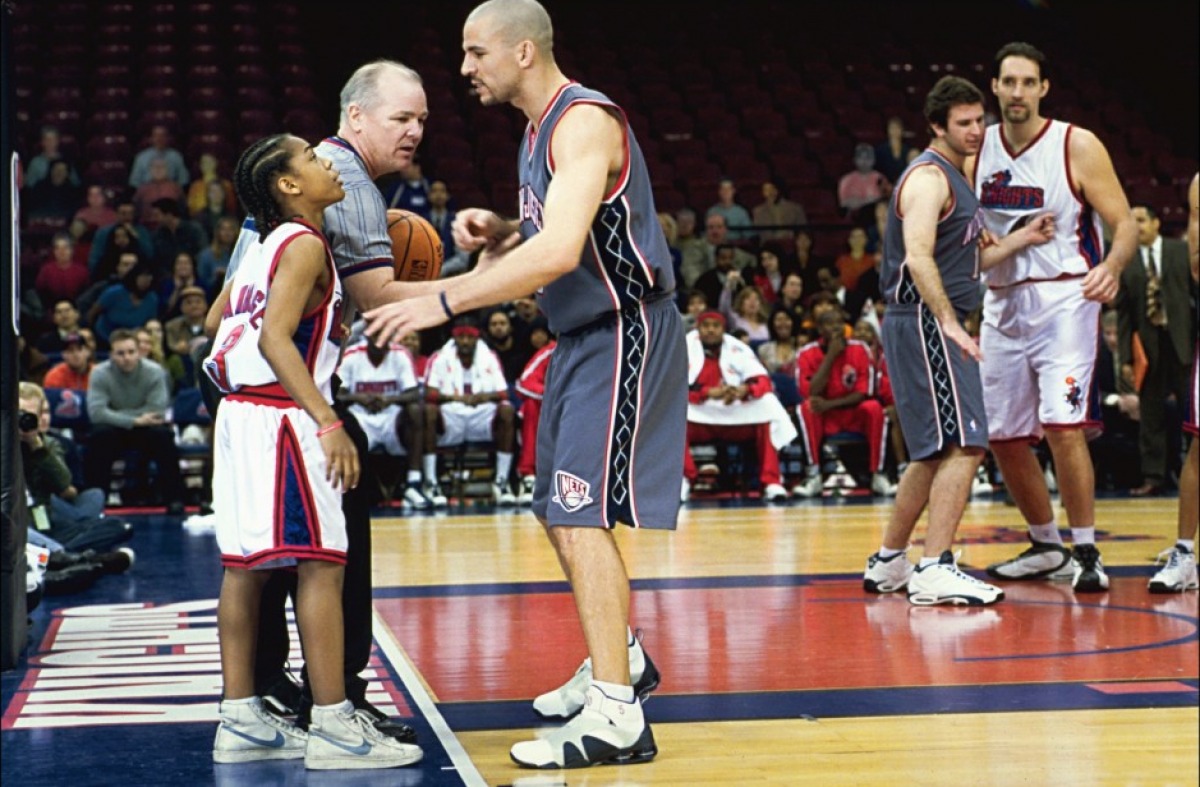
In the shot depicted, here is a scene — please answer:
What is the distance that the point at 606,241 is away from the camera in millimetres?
3641

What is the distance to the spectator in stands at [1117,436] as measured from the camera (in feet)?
36.8

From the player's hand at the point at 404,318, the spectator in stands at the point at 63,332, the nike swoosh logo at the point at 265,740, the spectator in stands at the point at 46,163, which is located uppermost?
the spectator in stands at the point at 46,163

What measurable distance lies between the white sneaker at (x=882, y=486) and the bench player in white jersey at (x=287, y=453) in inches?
305

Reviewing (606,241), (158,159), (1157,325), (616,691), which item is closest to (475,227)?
(606,241)

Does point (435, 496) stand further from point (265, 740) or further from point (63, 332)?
point (265, 740)

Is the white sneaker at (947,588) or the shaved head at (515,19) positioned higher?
the shaved head at (515,19)

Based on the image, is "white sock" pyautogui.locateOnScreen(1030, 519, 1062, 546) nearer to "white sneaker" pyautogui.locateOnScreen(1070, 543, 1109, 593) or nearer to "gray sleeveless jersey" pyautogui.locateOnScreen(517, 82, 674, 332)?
"white sneaker" pyautogui.locateOnScreen(1070, 543, 1109, 593)

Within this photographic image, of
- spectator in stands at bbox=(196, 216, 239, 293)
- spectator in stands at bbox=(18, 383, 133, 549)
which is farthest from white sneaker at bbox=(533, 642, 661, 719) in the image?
spectator in stands at bbox=(196, 216, 239, 293)

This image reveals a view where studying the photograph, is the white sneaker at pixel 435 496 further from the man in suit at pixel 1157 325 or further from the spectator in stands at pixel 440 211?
the man in suit at pixel 1157 325

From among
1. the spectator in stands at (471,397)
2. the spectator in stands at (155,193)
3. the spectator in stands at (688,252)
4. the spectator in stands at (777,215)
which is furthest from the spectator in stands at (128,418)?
the spectator in stands at (777,215)

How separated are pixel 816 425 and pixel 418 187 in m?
4.40

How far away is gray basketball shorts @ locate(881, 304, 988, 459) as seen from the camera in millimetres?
5793

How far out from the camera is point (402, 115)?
147 inches

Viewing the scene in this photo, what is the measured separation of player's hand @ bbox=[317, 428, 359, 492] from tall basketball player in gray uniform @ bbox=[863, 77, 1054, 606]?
279 centimetres
